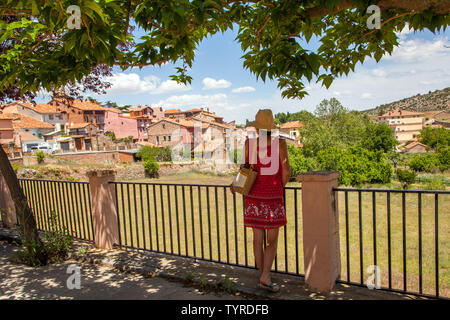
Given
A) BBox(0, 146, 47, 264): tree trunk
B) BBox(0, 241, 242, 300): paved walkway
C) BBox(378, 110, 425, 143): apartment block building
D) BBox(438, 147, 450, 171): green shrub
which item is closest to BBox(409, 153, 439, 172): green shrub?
BBox(438, 147, 450, 171): green shrub

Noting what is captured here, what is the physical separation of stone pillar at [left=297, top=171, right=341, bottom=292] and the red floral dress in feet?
0.97

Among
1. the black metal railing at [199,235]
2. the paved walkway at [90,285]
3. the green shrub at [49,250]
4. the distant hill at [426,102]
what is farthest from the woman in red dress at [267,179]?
the distant hill at [426,102]

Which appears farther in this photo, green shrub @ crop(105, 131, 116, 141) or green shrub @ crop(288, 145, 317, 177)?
green shrub @ crop(105, 131, 116, 141)

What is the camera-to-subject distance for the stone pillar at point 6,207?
6938mm

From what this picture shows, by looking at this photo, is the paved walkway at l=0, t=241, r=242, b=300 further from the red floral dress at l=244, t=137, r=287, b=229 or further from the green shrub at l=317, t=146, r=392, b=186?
the green shrub at l=317, t=146, r=392, b=186

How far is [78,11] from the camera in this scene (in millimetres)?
1920

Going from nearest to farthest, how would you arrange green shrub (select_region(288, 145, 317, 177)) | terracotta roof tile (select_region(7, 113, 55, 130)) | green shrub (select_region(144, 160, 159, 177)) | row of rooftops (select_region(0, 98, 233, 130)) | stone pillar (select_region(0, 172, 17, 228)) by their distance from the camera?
stone pillar (select_region(0, 172, 17, 228))
green shrub (select_region(288, 145, 317, 177))
green shrub (select_region(144, 160, 159, 177))
terracotta roof tile (select_region(7, 113, 55, 130))
row of rooftops (select_region(0, 98, 233, 130))

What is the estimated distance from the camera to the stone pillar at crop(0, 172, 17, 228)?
6.94 meters

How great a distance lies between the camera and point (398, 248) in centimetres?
1327

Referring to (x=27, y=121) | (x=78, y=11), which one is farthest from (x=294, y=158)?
(x=27, y=121)

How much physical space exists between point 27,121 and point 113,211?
210 feet

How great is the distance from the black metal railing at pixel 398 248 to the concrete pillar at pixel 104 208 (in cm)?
360
